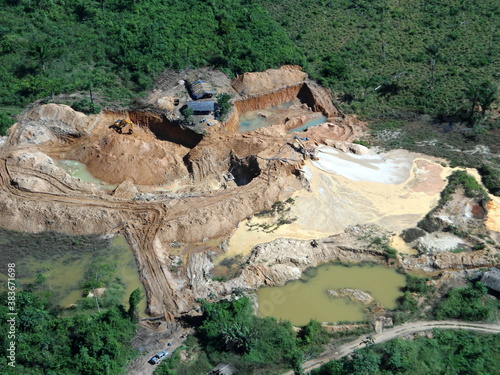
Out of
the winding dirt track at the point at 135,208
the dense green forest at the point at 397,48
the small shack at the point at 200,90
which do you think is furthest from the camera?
the dense green forest at the point at 397,48

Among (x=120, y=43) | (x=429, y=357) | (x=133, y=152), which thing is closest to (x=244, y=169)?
(x=133, y=152)

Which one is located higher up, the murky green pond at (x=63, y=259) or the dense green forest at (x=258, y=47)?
the dense green forest at (x=258, y=47)

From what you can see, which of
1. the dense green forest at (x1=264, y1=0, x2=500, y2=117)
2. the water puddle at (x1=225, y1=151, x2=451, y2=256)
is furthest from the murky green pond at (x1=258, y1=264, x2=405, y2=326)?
the dense green forest at (x1=264, y1=0, x2=500, y2=117)

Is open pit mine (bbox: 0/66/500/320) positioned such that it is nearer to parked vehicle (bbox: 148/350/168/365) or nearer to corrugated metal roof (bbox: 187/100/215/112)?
corrugated metal roof (bbox: 187/100/215/112)

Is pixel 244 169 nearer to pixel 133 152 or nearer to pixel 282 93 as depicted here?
pixel 133 152

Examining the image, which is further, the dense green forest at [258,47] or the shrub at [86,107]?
the dense green forest at [258,47]

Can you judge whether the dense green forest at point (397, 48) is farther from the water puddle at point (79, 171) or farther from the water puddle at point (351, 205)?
the water puddle at point (79, 171)

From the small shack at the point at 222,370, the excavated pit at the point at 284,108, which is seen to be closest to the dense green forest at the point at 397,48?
the excavated pit at the point at 284,108

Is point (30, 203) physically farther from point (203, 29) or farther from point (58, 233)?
point (203, 29)
